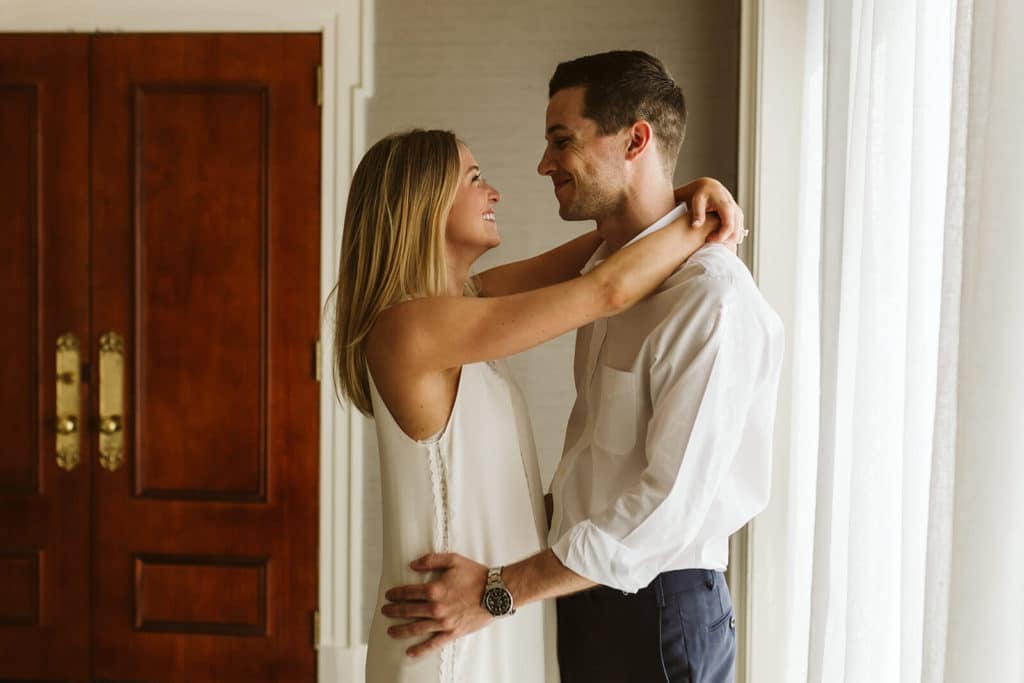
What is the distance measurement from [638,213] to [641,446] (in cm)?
45

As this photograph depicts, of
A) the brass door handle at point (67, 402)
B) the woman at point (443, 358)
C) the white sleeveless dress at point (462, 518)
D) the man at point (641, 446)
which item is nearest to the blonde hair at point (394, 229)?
the woman at point (443, 358)

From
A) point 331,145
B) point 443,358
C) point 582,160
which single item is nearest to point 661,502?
point 443,358

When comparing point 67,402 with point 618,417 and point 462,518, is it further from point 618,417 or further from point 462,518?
point 618,417

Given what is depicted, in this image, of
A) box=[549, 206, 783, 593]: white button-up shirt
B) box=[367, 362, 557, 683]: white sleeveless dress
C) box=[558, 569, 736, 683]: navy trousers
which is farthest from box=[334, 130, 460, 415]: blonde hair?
box=[558, 569, 736, 683]: navy trousers

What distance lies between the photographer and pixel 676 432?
1417 millimetres

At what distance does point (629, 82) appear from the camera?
1.65 meters

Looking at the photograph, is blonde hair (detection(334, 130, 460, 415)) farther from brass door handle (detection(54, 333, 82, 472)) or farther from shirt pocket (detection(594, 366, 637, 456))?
brass door handle (detection(54, 333, 82, 472))

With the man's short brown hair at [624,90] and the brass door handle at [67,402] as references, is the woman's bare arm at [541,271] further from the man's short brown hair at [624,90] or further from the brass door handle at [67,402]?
the brass door handle at [67,402]

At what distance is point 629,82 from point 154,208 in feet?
6.98

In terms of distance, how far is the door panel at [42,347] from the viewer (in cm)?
321

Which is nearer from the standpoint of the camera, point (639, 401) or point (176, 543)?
point (639, 401)

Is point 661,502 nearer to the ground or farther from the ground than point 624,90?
nearer to the ground

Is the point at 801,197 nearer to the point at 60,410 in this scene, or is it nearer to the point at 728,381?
the point at 728,381

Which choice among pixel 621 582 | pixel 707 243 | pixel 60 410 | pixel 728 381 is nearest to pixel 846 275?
pixel 707 243
